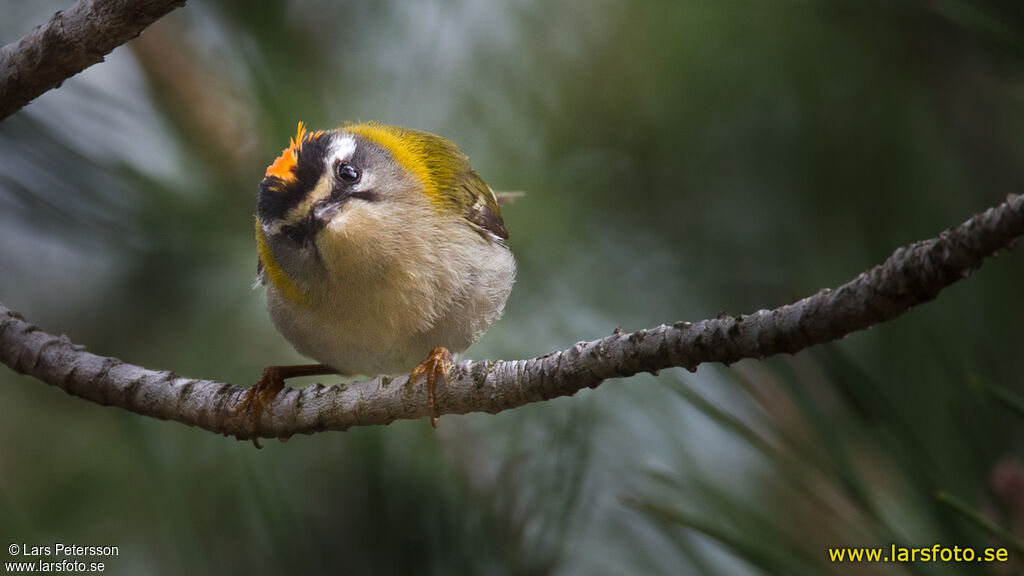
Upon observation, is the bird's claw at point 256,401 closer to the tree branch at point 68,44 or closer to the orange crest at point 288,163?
the orange crest at point 288,163

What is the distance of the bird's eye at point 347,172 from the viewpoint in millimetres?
2197

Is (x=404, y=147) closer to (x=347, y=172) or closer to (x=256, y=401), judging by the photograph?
(x=347, y=172)

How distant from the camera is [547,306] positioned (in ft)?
9.02

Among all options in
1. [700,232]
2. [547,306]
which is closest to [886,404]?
[700,232]

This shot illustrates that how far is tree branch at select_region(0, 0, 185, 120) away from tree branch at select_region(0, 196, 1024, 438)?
1.69 feet

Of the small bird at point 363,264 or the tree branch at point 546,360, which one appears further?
the small bird at point 363,264

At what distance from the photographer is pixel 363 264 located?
2143mm

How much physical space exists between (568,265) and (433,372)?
3.13 feet

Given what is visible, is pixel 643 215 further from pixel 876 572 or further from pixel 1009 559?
pixel 1009 559

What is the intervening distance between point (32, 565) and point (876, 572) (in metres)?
1.49

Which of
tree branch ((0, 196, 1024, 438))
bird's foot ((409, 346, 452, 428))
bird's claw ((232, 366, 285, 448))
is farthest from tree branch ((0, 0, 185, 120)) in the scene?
bird's foot ((409, 346, 452, 428))

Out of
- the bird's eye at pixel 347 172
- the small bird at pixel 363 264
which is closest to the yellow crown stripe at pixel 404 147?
the small bird at pixel 363 264

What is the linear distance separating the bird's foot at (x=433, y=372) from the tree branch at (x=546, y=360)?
0.05ft

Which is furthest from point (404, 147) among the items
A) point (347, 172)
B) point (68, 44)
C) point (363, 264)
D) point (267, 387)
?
point (68, 44)
